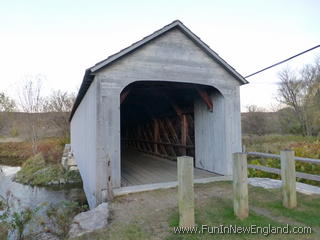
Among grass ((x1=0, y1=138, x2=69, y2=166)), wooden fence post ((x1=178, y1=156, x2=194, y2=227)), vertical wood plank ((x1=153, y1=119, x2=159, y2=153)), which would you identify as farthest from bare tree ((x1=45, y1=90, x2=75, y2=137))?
wooden fence post ((x1=178, y1=156, x2=194, y2=227))

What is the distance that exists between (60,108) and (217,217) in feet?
70.8

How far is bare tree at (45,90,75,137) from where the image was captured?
2114 cm

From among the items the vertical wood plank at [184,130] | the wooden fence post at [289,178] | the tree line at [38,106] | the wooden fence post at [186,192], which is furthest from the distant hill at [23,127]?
the wooden fence post at [289,178]

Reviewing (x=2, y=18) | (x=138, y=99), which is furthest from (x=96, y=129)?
(x=2, y=18)

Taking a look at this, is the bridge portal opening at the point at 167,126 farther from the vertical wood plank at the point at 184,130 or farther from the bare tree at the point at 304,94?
the bare tree at the point at 304,94

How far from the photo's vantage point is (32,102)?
19.9 meters

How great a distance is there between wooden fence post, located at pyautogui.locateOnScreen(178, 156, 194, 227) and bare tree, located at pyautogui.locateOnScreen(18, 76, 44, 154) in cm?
1930

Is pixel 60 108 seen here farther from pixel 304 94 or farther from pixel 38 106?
pixel 304 94

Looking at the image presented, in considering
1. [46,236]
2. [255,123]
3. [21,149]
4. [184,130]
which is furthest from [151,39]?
[21,149]

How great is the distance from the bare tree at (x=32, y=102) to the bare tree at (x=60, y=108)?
1.01 m

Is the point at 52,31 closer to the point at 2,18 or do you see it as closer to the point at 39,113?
the point at 2,18

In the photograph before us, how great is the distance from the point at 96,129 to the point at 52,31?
7030 millimetres

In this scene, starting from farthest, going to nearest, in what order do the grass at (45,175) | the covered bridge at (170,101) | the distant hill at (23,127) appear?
the distant hill at (23,127), the grass at (45,175), the covered bridge at (170,101)

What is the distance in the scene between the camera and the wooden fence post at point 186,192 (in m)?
2.77
